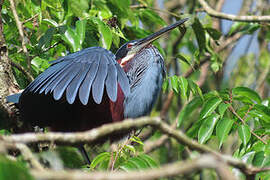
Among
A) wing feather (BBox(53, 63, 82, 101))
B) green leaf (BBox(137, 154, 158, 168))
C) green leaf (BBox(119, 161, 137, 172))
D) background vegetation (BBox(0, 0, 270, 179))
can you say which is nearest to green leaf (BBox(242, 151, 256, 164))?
background vegetation (BBox(0, 0, 270, 179))

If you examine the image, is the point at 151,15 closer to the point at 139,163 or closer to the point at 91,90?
the point at 91,90

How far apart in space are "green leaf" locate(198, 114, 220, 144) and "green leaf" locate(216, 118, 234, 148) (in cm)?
6

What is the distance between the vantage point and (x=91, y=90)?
240cm

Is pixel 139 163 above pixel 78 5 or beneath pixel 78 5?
beneath

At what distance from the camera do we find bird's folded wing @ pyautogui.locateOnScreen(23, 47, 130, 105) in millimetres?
2098

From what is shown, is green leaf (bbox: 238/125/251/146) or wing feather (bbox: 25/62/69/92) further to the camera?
wing feather (bbox: 25/62/69/92)

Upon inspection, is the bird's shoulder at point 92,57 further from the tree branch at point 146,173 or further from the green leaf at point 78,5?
the tree branch at point 146,173

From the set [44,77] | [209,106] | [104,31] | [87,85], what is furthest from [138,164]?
[104,31]

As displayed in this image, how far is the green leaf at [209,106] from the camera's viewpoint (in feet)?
7.42

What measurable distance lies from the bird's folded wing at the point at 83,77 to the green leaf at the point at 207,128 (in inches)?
18.0

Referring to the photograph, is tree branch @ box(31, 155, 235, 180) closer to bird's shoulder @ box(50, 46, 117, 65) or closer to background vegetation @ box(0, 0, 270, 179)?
background vegetation @ box(0, 0, 270, 179)

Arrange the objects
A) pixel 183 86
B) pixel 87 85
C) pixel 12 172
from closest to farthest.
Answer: pixel 12 172
pixel 87 85
pixel 183 86

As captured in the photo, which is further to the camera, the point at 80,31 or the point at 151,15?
the point at 151,15

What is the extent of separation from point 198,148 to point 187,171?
0.34 m
